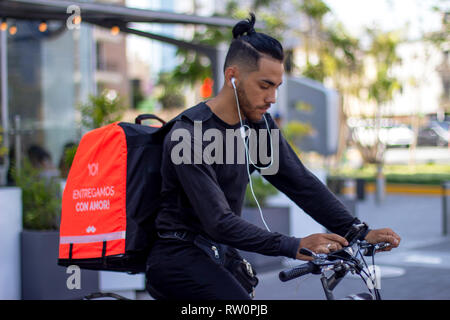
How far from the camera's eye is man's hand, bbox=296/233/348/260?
7.59 ft

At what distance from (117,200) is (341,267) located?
95cm

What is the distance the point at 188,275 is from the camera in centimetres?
255

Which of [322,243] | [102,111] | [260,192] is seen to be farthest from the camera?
[260,192]

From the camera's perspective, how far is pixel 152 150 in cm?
274

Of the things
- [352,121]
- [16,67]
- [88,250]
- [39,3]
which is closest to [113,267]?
[88,250]

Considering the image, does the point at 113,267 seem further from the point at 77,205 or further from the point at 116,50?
the point at 116,50

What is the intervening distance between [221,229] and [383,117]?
2371 cm

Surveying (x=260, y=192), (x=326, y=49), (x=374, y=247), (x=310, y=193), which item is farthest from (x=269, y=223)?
(x=326, y=49)

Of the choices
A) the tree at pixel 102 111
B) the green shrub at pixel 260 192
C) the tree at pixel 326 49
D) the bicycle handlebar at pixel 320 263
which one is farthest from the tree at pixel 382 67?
the bicycle handlebar at pixel 320 263

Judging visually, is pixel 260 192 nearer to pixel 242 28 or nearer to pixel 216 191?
pixel 242 28

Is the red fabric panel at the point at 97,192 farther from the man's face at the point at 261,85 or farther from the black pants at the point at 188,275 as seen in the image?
the man's face at the point at 261,85

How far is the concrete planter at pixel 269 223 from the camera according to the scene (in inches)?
309

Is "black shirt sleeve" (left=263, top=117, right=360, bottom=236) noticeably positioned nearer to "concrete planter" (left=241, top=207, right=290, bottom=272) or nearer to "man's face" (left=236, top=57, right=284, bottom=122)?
"man's face" (left=236, top=57, right=284, bottom=122)

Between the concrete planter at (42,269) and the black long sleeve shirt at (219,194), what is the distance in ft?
11.5
